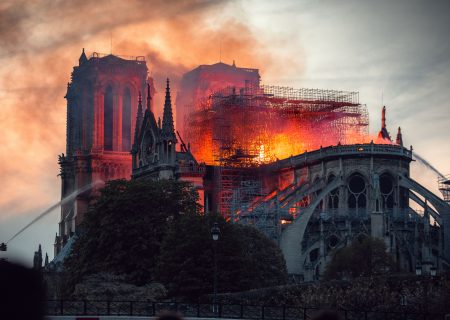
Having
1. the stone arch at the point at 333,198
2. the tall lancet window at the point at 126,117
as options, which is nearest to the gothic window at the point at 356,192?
the stone arch at the point at 333,198

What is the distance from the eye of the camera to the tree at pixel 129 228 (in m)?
71.6

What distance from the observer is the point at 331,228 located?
3674 inches

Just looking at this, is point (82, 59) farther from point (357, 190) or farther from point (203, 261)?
point (203, 261)

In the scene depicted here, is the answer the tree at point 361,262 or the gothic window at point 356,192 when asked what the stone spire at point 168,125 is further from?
the tree at point 361,262

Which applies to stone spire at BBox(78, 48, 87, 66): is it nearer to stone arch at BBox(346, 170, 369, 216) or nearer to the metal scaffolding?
the metal scaffolding

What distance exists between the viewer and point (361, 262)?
241ft

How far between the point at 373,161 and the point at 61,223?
203ft

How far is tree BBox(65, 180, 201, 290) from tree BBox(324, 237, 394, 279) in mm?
10878

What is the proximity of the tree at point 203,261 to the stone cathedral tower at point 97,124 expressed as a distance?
72.9m

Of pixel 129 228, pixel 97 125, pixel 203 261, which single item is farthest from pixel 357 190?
pixel 97 125

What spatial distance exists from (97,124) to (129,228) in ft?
229

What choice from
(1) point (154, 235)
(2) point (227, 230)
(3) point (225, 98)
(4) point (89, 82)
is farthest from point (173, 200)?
(4) point (89, 82)

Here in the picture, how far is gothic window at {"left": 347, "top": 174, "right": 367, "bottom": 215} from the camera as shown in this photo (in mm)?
96750

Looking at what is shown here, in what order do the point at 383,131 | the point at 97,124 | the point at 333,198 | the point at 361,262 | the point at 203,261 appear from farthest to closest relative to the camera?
the point at 97,124 → the point at 383,131 → the point at 333,198 → the point at 361,262 → the point at 203,261
